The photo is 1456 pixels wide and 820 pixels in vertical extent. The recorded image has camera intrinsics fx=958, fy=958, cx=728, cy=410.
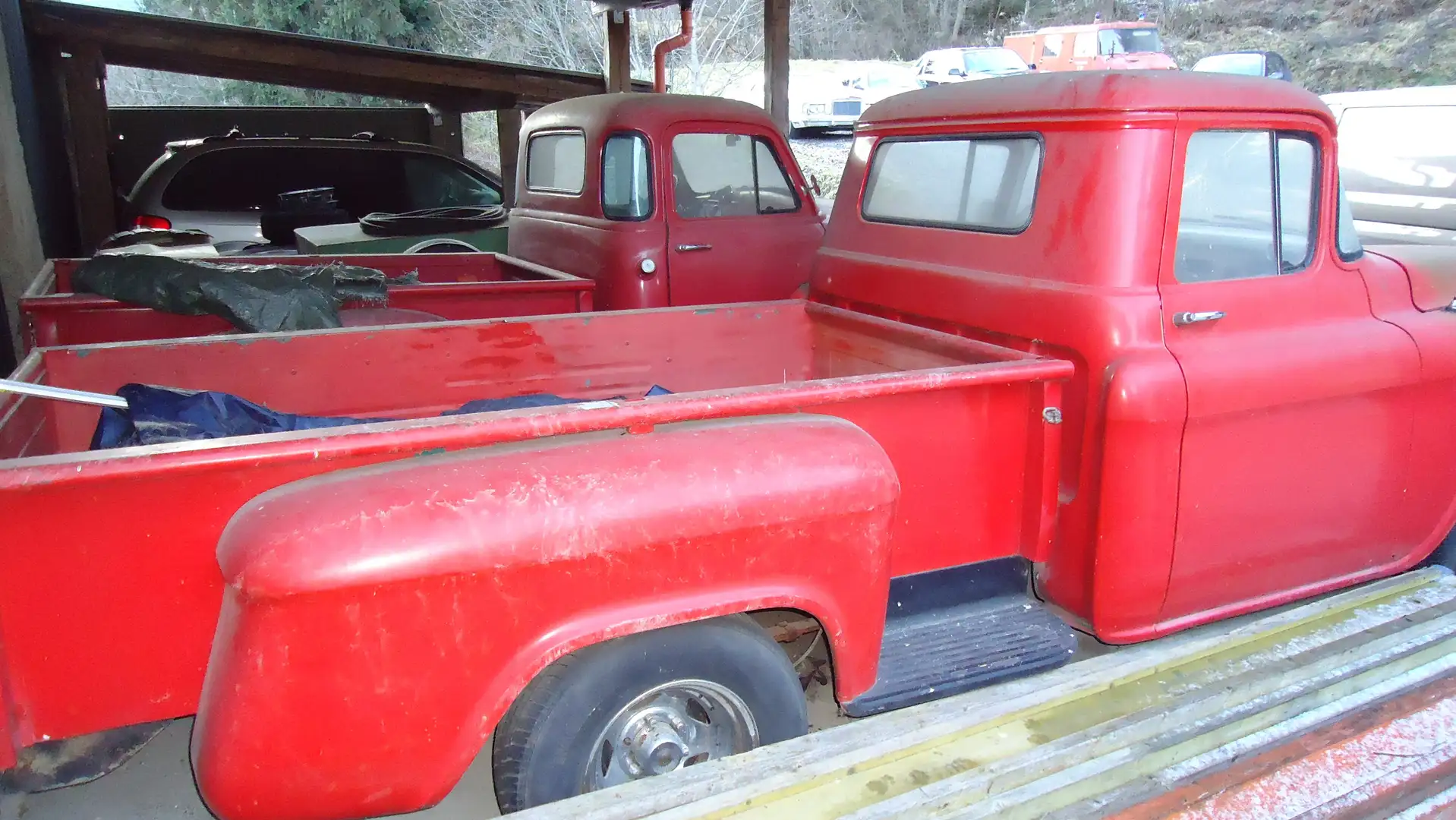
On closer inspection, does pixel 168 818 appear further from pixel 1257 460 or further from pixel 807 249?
pixel 807 249

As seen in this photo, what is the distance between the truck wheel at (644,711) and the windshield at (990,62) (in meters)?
19.2

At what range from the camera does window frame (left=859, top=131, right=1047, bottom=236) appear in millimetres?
2578

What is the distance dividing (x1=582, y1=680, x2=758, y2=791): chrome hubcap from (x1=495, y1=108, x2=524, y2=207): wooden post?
8.03m

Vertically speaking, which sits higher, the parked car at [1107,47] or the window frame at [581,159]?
the parked car at [1107,47]

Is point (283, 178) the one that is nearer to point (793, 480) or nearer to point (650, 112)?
point (650, 112)

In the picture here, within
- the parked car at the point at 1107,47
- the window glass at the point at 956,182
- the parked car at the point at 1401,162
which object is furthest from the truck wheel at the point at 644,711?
the parked car at the point at 1107,47

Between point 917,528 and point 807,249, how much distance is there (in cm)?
318

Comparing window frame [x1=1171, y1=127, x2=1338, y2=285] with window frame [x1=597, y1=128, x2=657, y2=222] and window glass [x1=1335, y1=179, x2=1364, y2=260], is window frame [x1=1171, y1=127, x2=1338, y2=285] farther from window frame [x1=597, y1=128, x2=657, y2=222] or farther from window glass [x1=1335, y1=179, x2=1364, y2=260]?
window frame [x1=597, y1=128, x2=657, y2=222]

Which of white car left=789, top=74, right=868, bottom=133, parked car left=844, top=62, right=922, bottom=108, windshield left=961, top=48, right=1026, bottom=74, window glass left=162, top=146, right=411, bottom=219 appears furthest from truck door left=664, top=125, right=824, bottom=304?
windshield left=961, top=48, right=1026, bottom=74

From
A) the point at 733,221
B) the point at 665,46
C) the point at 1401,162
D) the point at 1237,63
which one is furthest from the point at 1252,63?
the point at 733,221

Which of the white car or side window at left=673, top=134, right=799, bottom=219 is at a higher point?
the white car

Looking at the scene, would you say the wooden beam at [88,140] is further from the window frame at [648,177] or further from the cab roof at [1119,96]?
the cab roof at [1119,96]

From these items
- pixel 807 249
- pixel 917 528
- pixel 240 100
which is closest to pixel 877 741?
pixel 917 528

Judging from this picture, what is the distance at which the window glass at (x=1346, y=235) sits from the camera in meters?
2.68
